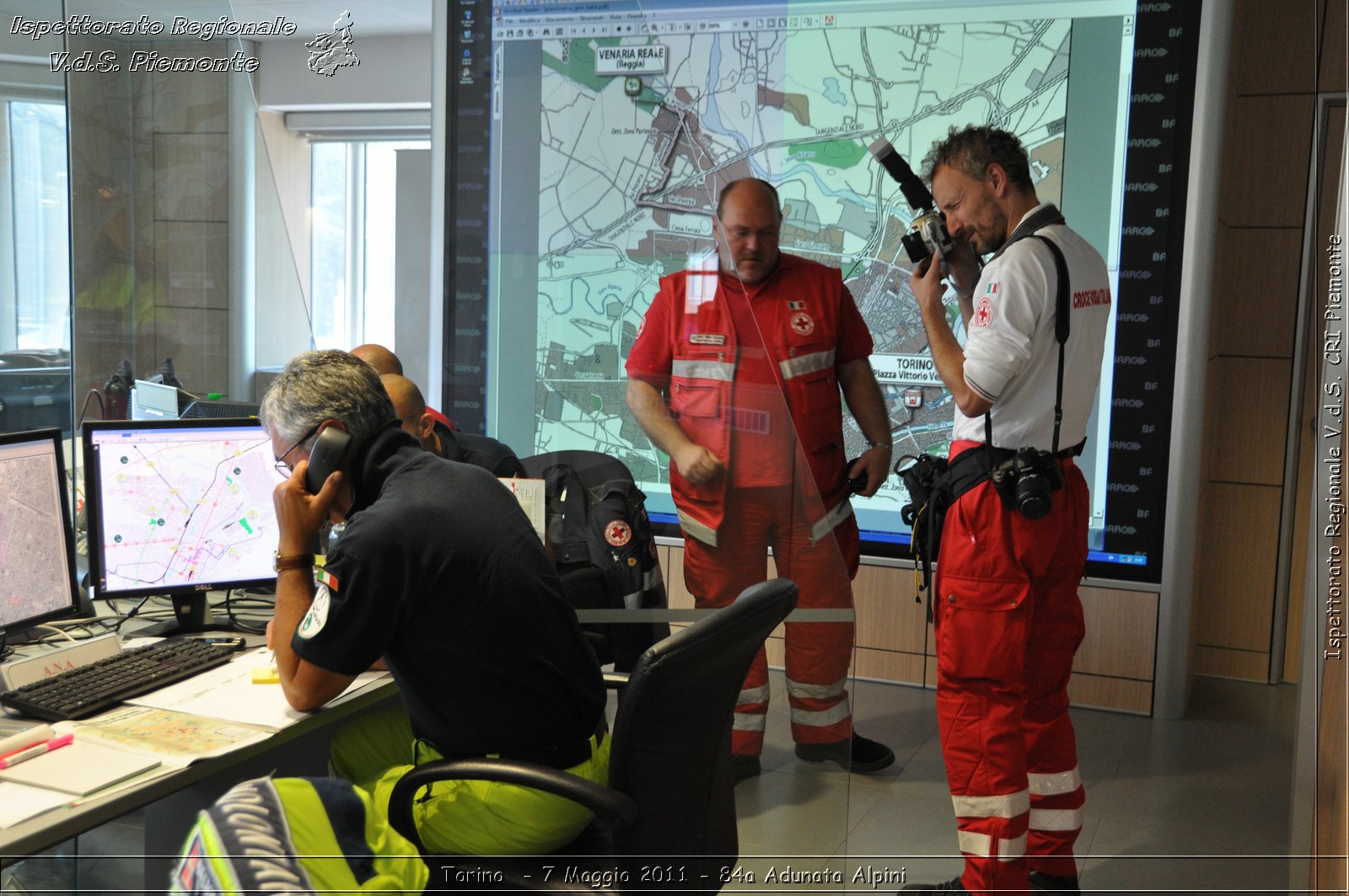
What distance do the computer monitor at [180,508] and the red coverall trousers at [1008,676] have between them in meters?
1.53

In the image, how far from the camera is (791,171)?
13.9 feet

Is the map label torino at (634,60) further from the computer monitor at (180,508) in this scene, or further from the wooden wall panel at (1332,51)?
the wooden wall panel at (1332,51)

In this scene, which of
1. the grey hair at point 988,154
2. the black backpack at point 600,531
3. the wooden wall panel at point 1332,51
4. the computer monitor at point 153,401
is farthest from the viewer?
the wooden wall panel at point 1332,51

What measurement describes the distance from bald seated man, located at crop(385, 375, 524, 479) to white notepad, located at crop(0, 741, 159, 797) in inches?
36.4

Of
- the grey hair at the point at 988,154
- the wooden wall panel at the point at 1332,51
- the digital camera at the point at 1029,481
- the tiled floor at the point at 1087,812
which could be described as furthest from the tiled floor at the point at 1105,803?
the wooden wall panel at the point at 1332,51

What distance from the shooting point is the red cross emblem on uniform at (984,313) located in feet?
7.93

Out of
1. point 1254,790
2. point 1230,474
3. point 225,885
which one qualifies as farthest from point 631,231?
point 1230,474

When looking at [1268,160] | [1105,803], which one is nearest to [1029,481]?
[1105,803]

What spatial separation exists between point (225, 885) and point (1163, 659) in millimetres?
3695

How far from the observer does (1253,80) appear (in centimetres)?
419

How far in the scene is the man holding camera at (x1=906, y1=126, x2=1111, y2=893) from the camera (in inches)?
93.4

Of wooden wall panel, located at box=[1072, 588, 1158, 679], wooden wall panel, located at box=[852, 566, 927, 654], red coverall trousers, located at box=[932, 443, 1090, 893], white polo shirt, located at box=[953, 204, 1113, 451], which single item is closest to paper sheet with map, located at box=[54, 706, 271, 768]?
red coverall trousers, located at box=[932, 443, 1090, 893]

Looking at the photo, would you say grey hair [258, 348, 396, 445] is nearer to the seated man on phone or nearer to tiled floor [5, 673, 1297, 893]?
the seated man on phone

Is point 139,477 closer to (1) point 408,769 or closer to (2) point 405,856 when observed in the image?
(1) point 408,769
